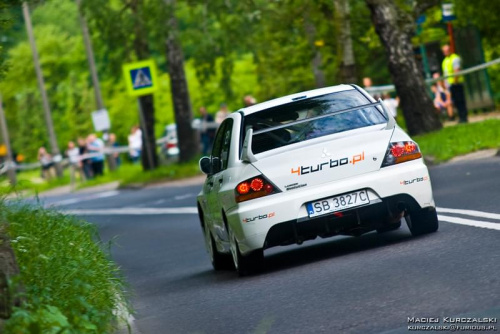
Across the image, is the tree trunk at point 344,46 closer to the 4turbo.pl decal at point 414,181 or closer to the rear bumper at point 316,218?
the 4turbo.pl decal at point 414,181

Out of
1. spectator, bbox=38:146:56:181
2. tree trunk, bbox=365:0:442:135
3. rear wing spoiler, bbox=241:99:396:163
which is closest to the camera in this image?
rear wing spoiler, bbox=241:99:396:163

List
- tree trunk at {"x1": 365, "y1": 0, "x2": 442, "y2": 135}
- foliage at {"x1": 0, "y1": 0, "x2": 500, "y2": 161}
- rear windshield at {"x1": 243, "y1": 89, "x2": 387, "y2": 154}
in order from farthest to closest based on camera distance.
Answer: foliage at {"x1": 0, "y1": 0, "x2": 500, "y2": 161}
tree trunk at {"x1": 365, "y1": 0, "x2": 442, "y2": 135}
rear windshield at {"x1": 243, "y1": 89, "x2": 387, "y2": 154}

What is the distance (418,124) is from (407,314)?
20.7 m

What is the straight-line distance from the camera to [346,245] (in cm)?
1373

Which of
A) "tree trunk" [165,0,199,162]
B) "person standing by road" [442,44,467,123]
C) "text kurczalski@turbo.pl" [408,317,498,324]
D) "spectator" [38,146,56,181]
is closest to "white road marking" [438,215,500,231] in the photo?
"text kurczalski@turbo.pl" [408,317,498,324]

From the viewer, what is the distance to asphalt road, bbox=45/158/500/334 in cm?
871

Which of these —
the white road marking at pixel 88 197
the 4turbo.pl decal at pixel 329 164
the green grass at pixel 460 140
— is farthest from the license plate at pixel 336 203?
the white road marking at pixel 88 197

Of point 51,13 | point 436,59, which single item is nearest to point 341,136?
point 436,59

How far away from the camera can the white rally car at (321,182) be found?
12.0 m

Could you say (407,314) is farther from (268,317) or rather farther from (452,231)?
(452,231)

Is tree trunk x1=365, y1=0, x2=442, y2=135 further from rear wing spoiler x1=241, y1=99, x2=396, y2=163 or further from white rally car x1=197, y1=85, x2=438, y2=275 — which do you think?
rear wing spoiler x1=241, y1=99, x2=396, y2=163

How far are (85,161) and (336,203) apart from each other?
142ft

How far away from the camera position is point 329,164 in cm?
1205

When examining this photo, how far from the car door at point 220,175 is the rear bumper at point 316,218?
2.80 ft
